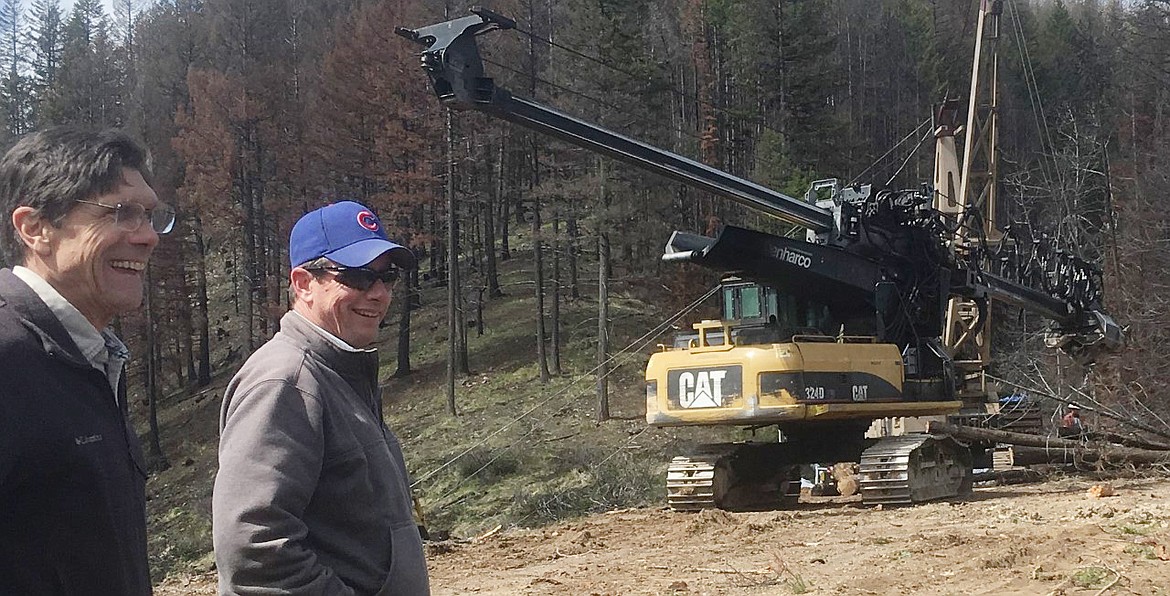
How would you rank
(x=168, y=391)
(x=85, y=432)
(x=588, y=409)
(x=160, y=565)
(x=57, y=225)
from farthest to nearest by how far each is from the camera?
(x=168, y=391)
(x=588, y=409)
(x=160, y=565)
(x=57, y=225)
(x=85, y=432)

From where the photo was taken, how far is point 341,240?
11.3 ft

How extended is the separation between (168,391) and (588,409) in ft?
67.3

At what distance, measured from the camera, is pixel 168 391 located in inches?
1758

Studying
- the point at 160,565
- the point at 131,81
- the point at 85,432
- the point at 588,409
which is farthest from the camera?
the point at 131,81

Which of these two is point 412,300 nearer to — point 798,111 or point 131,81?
point 798,111

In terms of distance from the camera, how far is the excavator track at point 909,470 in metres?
13.5

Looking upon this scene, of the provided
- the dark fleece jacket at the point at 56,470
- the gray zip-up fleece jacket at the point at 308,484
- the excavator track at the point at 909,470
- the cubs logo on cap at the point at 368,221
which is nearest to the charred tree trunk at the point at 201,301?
the excavator track at the point at 909,470

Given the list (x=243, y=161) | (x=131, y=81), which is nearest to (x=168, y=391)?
(x=243, y=161)

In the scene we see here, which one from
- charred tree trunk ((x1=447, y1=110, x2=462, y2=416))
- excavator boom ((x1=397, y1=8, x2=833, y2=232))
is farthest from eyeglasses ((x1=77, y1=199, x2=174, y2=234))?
charred tree trunk ((x1=447, y1=110, x2=462, y2=416))

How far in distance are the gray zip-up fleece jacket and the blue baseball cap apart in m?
0.20

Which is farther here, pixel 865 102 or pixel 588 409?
pixel 865 102

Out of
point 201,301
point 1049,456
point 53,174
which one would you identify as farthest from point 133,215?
point 201,301

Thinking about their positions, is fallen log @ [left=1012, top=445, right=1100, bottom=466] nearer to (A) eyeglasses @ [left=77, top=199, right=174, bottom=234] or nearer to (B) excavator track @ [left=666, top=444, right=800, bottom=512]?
(B) excavator track @ [left=666, top=444, right=800, bottom=512]

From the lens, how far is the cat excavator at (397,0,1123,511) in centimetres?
1298
